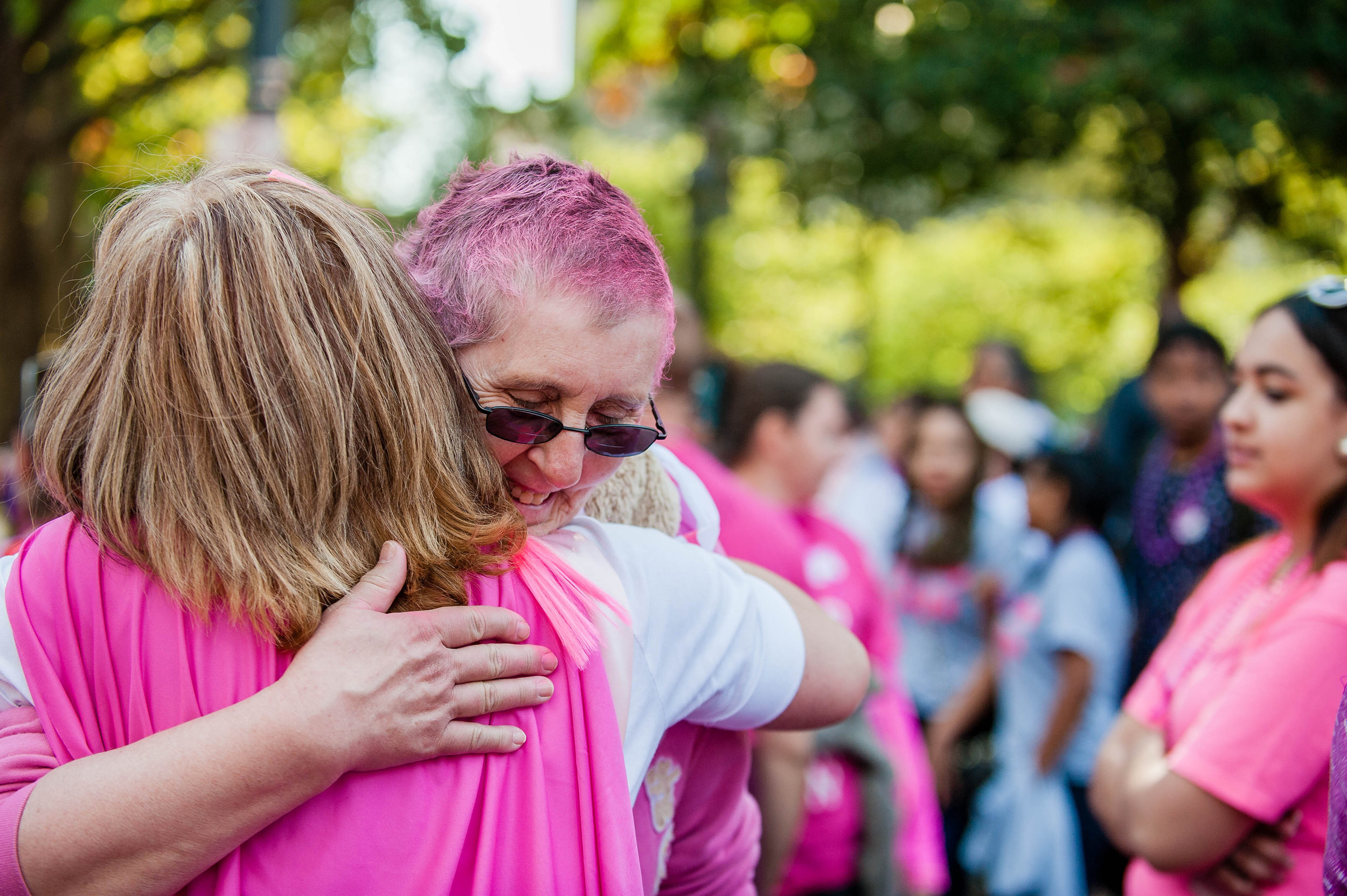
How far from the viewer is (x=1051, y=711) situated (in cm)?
451

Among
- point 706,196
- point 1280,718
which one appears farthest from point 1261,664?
point 706,196

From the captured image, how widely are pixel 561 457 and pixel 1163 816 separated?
145 centimetres

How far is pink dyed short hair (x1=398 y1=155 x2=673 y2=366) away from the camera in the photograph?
135cm

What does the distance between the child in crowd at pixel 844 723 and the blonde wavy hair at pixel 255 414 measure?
2.00m

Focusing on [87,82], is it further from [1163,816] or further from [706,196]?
[1163,816]

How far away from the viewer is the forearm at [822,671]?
1620mm

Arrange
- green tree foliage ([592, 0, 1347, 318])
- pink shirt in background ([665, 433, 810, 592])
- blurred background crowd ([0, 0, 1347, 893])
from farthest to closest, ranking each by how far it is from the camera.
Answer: green tree foliage ([592, 0, 1347, 318])
blurred background crowd ([0, 0, 1347, 893])
pink shirt in background ([665, 433, 810, 592])

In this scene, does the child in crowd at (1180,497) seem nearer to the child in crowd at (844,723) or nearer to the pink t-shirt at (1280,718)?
the child in crowd at (844,723)

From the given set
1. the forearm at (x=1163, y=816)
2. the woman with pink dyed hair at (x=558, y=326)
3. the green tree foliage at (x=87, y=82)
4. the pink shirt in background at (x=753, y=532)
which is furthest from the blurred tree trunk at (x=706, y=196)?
the woman with pink dyed hair at (x=558, y=326)

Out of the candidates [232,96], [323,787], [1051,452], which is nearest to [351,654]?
[323,787]

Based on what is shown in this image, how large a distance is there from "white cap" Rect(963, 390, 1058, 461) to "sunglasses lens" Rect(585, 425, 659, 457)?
4.57 meters

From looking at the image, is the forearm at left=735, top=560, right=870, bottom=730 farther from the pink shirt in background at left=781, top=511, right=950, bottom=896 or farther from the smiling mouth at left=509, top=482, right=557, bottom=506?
the pink shirt in background at left=781, top=511, right=950, bottom=896

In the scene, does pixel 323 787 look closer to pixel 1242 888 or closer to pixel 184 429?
pixel 184 429

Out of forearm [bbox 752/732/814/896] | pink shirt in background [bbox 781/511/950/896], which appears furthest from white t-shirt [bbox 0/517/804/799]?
pink shirt in background [bbox 781/511/950/896]
